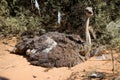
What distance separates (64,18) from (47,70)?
2693mm

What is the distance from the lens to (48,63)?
618 centimetres

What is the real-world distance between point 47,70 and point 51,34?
105 centimetres

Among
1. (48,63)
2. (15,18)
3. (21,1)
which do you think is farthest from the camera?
(21,1)

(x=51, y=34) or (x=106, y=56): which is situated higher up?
(x=51, y=34)

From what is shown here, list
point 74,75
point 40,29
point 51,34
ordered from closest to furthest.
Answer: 1. point 74,75
2. point 51,34
3. point 40,29

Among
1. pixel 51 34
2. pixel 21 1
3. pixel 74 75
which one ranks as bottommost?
pixel 74 75

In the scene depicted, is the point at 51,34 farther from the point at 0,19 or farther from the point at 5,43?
the point at 0,19

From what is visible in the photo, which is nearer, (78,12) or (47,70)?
(47,70)

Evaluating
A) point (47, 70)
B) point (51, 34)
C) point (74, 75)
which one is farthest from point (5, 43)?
point (74, 75)

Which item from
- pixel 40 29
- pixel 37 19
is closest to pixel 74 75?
pixel 40 29

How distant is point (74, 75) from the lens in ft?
18.6

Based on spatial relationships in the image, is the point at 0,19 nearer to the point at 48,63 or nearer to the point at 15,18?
the point at 15,18

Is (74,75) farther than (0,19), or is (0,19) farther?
(0,19)

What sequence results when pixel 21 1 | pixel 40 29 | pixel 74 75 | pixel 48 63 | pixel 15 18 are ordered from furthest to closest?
pixel 21 1, pixel 15 18, pixel 40 29, pixel 48 63, pixel 74 75
